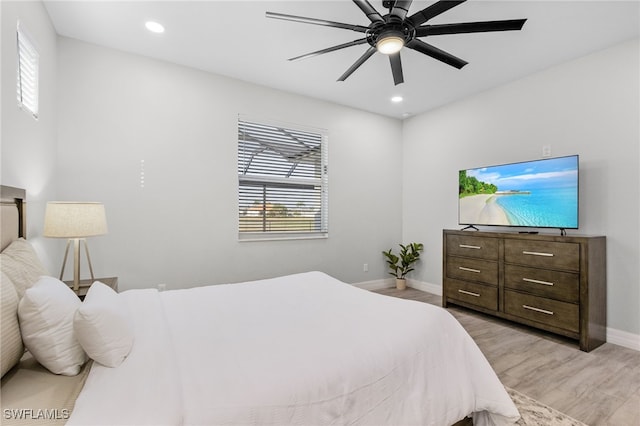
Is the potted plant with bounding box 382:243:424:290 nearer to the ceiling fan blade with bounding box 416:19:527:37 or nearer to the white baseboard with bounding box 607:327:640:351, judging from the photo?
the white baseboard with bounding box 607:327:640:351

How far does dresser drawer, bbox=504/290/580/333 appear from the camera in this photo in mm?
2816

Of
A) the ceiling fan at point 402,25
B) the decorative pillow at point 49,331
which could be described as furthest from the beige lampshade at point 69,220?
the ceiling fan at point 402,25

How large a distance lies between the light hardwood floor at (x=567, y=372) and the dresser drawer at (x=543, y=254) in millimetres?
723

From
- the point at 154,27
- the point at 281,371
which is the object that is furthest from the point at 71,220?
the point at 281,371

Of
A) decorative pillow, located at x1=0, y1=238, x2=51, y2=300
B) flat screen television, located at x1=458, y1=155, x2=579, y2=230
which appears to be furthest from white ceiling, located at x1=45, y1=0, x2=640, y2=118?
decorative pillow, located at x1=0, y1=238, x2=51, y2=300

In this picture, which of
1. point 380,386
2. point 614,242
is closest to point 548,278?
point 614,242

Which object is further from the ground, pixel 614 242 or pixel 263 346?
pixel 614 242

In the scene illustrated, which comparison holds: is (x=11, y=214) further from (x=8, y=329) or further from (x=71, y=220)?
(x=8, y=329)

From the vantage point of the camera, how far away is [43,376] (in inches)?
44.8

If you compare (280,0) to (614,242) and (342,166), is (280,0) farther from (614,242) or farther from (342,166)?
(614,242)

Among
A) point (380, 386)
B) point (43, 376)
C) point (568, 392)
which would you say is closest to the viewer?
point (43, 376)

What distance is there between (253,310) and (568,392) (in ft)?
7.24

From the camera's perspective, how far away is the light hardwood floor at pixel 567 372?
1921 millimetres

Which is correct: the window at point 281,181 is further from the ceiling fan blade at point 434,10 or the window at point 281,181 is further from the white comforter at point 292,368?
the ceiling fan blade at point 434,10
